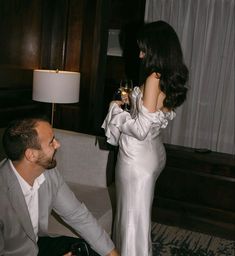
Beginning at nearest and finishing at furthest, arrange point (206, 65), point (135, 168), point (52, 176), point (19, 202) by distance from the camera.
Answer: point (19, 202), point (52, 176), point (135, 168), point (206, 65)

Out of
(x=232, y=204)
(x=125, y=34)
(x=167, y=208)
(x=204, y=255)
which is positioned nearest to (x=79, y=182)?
(x=167, y=208)

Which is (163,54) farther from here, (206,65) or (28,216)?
(206,65)

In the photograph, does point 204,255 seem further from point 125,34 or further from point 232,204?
point 125,34

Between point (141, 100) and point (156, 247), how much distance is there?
1275 millimetres

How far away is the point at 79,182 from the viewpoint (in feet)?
9.46

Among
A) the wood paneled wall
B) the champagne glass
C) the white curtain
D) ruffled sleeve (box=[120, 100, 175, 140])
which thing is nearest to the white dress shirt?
ruffled sleeve (box=[120, 100, 175, 140])

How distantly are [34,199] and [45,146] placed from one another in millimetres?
258

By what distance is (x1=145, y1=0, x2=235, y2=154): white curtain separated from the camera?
3.68 meters

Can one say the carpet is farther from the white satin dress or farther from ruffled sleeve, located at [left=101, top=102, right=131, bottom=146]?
ruffled sleeve, located at [left=101, top=102, right=131, bottom=146]

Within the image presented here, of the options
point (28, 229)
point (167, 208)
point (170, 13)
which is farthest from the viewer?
point (170, 13)

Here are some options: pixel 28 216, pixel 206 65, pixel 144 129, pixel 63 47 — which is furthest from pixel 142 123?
pixel 63 47

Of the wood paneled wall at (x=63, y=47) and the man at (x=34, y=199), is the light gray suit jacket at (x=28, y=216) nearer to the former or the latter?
the man at (x=34, y=199)

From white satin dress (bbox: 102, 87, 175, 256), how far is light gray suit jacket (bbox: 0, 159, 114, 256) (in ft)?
1.84

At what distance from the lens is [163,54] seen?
2.11m
